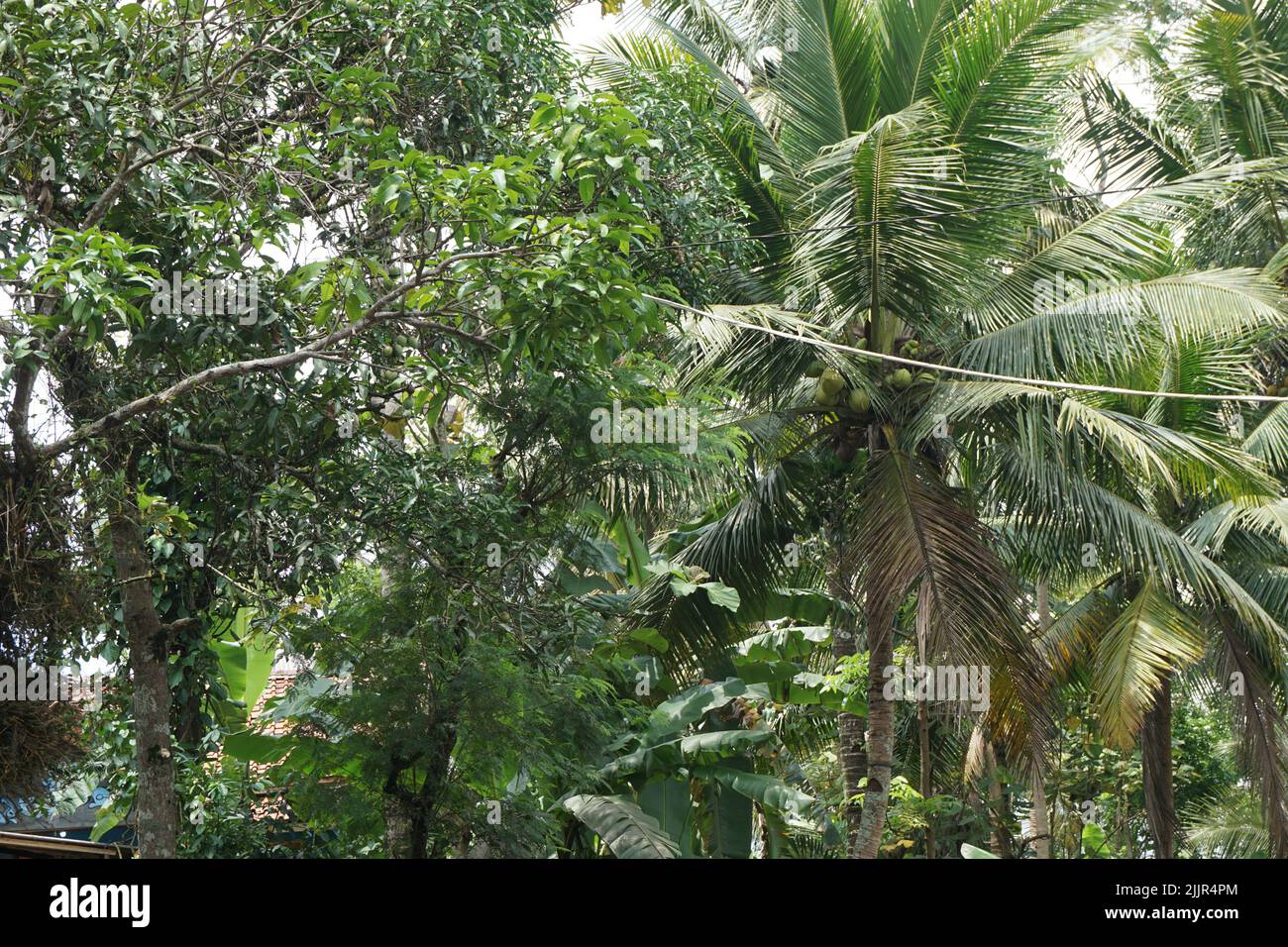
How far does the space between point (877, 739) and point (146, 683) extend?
6.19m

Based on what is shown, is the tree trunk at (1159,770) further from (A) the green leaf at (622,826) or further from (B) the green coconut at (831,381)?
(A) the green leaf at (622,826)

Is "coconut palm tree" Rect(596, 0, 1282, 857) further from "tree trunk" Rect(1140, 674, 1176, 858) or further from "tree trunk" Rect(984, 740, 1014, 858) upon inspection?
"tree trunk" Rect(984, 740, 1014, 858)

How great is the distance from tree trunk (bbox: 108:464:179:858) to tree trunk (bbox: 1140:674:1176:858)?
10344 millimetres

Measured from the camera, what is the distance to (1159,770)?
1435 centimetres

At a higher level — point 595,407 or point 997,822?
point 595,407

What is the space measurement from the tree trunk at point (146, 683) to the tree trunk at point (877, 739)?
5.75m

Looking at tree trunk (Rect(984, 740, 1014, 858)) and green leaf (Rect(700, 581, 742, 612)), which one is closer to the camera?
green leaf (Rect(700, 581, 742, 612))

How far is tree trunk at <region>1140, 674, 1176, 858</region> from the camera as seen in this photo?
555 inches

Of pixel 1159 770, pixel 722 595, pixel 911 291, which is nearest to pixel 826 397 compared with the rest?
pixel 911 291

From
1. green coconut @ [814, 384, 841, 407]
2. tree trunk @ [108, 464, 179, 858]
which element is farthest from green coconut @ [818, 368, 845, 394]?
tree trunk @ [108, 464, 179, 858]

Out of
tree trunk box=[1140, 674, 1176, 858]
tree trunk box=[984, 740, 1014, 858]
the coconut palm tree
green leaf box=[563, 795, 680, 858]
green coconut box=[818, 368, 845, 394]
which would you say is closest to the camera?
the coconut palm tree

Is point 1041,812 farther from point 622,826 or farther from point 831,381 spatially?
point 831,381

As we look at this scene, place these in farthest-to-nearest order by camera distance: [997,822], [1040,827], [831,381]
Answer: [997,822] → [1040,827] → [831,381]

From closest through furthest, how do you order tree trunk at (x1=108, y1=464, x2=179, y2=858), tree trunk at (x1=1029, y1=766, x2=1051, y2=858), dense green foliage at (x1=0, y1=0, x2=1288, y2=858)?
dense green foliage at (x1=0, y1=0, x2=1288, y2=858) < tree trunk at (x1=108, y1=464, x2=179, y2=858) < tree trunk at (x1=1029, y1=766, x2=1051, y2=858)
